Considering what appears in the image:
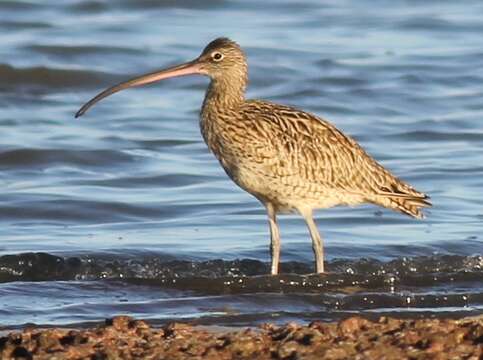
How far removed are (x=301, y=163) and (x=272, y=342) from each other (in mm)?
3779

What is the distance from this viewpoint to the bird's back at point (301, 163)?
456 inches

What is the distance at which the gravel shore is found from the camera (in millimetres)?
7785

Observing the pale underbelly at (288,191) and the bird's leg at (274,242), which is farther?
the bird's leg at (274,242)

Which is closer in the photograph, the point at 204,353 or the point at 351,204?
the point at 204,353

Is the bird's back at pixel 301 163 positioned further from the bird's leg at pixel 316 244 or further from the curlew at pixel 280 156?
the bird's leg at pixel 316 244

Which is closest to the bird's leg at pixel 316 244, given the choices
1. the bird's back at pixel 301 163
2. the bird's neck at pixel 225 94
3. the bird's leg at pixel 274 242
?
the bird's back at pixel 301 163

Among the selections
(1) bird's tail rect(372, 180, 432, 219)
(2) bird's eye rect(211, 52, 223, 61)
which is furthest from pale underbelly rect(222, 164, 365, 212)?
(2) bird's eye rect(211, 52, 223, 61)

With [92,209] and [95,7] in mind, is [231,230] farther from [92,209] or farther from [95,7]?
[95,7]

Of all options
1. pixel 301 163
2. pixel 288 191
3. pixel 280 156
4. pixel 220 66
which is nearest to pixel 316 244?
pixel 288 191

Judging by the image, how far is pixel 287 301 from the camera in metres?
10.8

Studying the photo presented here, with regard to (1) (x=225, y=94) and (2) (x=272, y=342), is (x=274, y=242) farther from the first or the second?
(2) (x=272, y=342)

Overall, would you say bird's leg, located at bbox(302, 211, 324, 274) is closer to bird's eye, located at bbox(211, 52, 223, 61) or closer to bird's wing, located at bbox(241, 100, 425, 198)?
bird's wing, located at bbox(241, 100, 425, 198)

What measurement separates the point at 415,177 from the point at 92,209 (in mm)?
2977

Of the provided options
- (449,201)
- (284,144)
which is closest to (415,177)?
(449,201)
